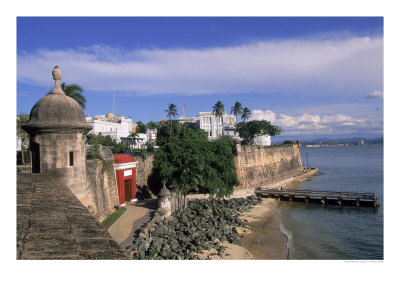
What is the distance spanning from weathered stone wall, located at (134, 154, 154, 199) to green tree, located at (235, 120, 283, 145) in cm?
3877

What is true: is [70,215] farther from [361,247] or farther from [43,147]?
[361,247]

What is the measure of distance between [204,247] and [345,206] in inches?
913

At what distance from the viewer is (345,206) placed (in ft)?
110

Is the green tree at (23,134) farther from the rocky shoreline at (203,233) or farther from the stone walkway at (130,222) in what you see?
the rocky shoreline at (203,233)

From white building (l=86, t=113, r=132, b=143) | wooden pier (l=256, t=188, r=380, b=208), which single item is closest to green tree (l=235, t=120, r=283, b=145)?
white building (l=86, t=113, r=132, b=143)

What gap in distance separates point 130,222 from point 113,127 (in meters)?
41.1

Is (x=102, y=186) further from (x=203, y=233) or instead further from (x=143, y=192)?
(x=143, y=192)

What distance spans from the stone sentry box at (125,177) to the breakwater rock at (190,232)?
14.3ft

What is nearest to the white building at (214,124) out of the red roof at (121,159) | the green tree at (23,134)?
the red roof at (121,159)

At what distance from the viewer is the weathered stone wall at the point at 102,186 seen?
17125 mm

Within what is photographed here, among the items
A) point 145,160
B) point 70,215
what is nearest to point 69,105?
point 70,215

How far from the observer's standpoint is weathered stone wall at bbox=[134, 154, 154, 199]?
2833 centimetres

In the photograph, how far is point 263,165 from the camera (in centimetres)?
4600

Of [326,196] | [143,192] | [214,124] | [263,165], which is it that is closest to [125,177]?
[143,192]
